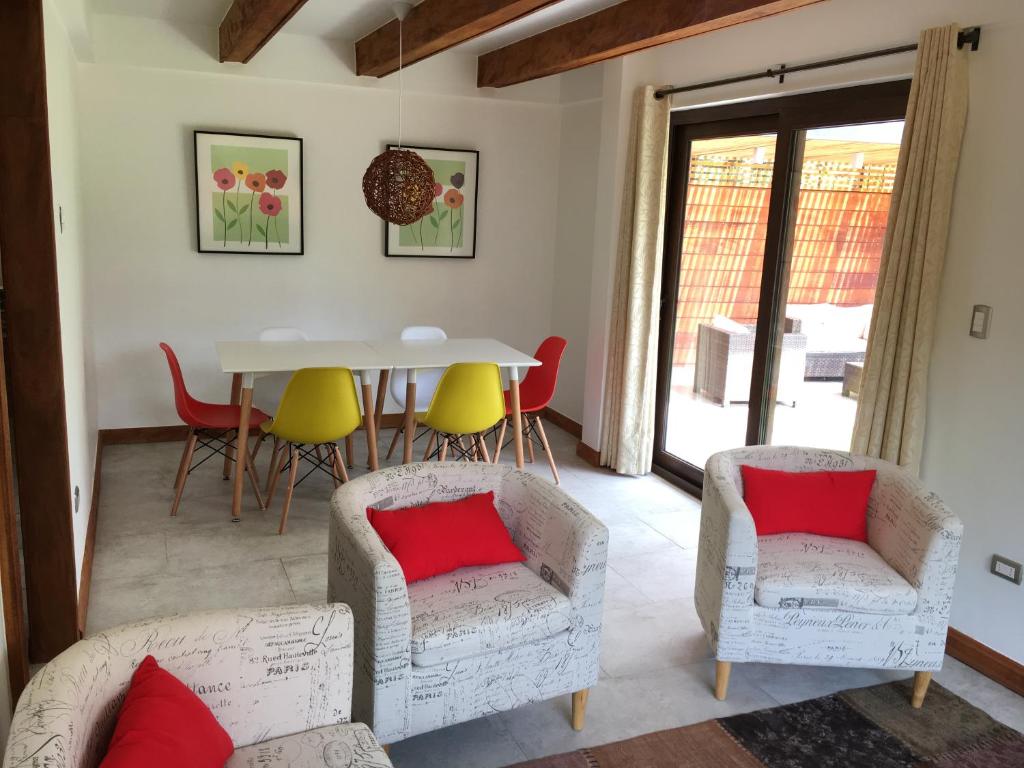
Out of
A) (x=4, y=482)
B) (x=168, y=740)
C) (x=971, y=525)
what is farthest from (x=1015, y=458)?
(x=4, y=482)

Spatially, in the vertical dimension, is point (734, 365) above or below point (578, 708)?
above

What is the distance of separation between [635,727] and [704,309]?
2751 mm

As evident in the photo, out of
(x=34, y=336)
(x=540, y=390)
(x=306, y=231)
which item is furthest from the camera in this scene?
(x=306, y=231)

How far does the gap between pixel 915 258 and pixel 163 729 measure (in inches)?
117

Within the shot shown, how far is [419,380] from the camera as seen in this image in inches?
208

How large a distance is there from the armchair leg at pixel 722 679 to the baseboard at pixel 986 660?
1.00 meters

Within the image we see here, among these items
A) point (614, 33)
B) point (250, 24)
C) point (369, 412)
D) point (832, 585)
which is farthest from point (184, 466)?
point (832, 585)

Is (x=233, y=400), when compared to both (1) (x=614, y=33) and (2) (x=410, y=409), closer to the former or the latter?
(2) (x=410, y=409)

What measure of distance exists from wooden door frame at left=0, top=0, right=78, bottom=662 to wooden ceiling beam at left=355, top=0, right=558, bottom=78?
173 centimetres

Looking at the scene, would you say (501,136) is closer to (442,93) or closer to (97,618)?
(442,93)

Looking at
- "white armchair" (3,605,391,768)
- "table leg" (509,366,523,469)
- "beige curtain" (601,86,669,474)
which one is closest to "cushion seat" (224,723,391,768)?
"white armchair" (3,605,391,768)

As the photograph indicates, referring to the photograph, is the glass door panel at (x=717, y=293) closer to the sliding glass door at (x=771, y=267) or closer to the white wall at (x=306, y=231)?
the sliding glass door at (x=771, y=267)

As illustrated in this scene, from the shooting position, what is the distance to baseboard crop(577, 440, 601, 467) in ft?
17.9

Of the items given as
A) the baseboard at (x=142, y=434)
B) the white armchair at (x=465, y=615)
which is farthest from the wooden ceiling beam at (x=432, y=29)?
the baseboard at (x=142, y=434)
